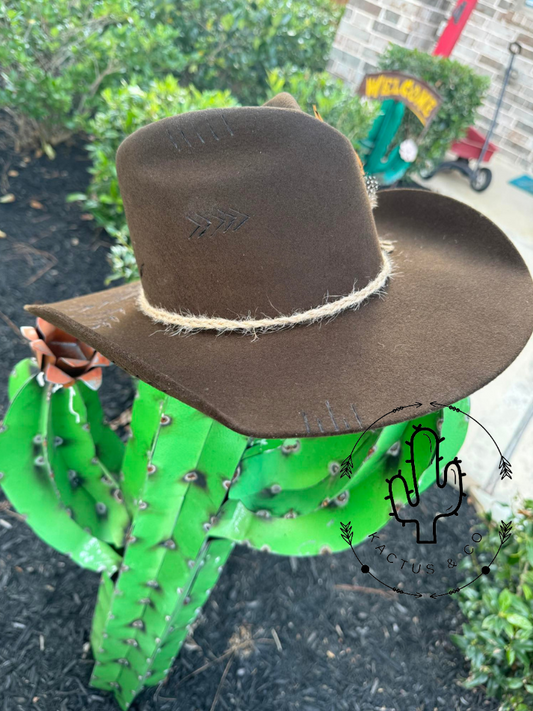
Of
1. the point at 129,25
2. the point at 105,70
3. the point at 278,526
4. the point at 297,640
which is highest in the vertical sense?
the point at 129,25

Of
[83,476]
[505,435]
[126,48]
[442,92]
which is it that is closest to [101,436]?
[83,476]

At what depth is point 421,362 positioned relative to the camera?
90 cm

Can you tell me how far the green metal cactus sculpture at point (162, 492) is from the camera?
1.17 meters

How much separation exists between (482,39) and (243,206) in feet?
16.1

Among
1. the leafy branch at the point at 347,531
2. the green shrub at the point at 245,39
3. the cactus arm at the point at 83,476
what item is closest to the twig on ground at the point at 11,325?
the cactus arm at the point at 83,476

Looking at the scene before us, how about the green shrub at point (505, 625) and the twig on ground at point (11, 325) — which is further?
the twig on ground at point (11, 325)

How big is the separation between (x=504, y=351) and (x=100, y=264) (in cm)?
261

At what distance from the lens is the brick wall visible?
4.43 meters

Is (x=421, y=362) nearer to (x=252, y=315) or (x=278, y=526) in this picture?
(x=252, y=315)

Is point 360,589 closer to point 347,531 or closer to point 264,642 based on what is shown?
point 264,642

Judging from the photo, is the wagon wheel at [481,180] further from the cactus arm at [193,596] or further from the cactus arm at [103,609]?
the cactus arm at [103,609]

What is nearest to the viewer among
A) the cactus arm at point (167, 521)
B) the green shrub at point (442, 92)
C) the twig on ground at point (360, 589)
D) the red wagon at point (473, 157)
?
the cactus arm at point (167, 521)

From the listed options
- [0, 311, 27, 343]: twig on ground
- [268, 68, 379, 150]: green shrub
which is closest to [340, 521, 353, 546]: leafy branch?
[0, 311, 27, 343]: twig on ground

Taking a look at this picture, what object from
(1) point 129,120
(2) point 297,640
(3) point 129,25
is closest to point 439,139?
(3) point 129,25
